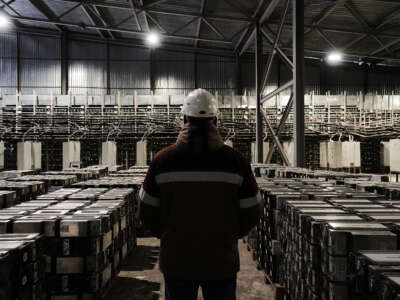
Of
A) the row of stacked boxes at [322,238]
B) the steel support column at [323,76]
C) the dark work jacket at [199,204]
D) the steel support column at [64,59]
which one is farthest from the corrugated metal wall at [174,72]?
the dark work jacket at [199,204]

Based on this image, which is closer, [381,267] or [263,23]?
[381,267]

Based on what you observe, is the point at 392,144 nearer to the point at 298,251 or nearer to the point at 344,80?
the point at 344,80

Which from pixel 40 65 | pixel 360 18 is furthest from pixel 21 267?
pixel 40 65

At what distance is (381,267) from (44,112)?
682 inches

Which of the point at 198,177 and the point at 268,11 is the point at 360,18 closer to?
the point at 268,11

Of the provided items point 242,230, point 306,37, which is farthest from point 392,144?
point 242,230

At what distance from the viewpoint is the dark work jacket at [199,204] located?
1.97m

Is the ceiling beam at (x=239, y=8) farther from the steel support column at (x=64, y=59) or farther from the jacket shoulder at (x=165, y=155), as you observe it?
the jacket shoulder at (x=165, y=155)

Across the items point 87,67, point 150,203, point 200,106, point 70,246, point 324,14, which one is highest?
point 324,14

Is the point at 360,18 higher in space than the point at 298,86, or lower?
higher

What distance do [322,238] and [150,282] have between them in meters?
2.70

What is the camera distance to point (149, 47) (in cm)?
1988

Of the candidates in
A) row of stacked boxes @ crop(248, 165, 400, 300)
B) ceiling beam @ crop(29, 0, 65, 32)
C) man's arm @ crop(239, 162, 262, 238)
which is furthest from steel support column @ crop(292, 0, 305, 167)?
ceiling beam @ crop(29, 0, 65, 32)

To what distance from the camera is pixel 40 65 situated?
762 inches
